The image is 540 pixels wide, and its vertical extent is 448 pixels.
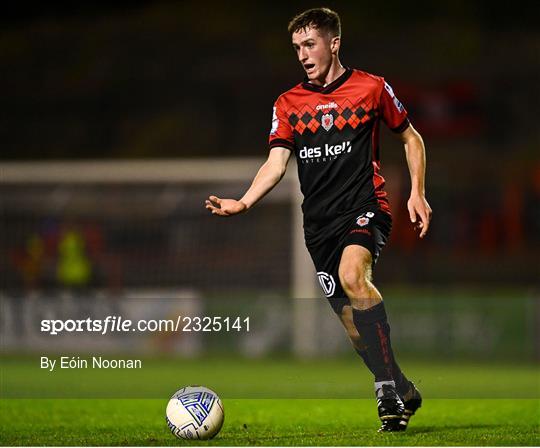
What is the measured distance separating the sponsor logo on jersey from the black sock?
2.83ft

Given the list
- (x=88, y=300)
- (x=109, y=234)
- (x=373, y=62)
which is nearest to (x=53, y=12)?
(x=373, y=62)

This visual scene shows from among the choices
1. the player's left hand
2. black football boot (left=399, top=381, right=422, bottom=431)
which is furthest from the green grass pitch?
the player's left hand

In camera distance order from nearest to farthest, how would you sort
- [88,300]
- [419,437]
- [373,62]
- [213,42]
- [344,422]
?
[419,437], [344,422], [88,300], [373,62], [213,42]

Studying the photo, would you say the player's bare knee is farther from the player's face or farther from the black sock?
the player's face

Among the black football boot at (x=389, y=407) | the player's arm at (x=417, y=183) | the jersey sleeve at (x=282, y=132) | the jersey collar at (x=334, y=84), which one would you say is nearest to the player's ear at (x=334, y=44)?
the jersey collar at (x=334, y=84)

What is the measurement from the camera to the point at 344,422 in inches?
264

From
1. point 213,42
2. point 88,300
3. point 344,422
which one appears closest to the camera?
point 344,422

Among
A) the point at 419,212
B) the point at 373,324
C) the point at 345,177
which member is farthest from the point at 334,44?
the point at 373,324

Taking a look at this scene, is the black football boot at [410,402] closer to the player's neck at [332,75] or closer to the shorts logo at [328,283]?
the shorts logo at [328,283]

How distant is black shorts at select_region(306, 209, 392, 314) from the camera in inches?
233

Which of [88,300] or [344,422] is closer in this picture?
[344,422]

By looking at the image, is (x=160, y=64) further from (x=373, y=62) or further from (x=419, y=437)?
(x=419, y=437)

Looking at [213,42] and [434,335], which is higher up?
[213,42]

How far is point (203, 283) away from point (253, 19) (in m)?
18.6
